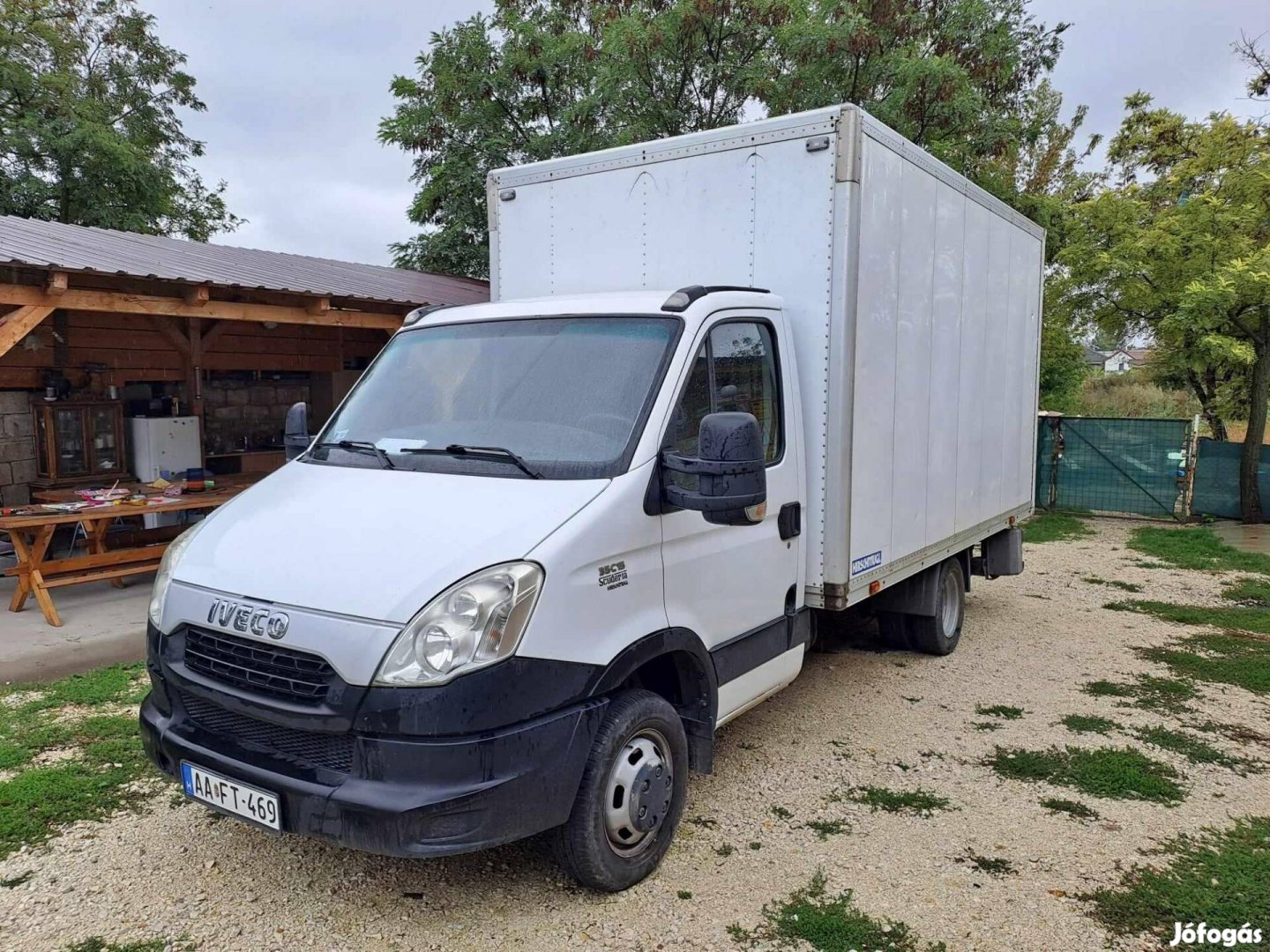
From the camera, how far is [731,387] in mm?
3629

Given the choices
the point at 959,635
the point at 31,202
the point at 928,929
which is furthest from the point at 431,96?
the point at 928,929

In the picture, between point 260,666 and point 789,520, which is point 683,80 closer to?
point 789,520

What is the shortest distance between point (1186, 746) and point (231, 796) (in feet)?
15.7

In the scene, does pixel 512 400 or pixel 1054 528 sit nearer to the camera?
pixel 512 400

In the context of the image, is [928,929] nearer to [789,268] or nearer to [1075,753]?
[1075,753]

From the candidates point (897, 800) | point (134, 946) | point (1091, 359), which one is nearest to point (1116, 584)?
point (897, 800)

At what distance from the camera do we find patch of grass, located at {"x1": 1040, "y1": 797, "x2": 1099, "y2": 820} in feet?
12.8

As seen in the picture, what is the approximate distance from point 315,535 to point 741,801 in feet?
7.53

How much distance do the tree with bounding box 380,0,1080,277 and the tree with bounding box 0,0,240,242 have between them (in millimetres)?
5961

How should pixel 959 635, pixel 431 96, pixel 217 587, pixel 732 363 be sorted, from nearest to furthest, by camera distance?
1. pixel 217 587
2. pixel 732 363
3. pixel 959 635
4. pixel 431 96

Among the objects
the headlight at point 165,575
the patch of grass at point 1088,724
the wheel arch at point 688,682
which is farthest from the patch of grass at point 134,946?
the patch of grass at point 1088,724

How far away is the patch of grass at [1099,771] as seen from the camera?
416 centimetres

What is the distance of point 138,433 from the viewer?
1061cm

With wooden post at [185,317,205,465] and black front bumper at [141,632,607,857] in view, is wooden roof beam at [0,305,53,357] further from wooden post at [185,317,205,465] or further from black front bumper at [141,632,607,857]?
black front bumper at [141,632,607,857]
